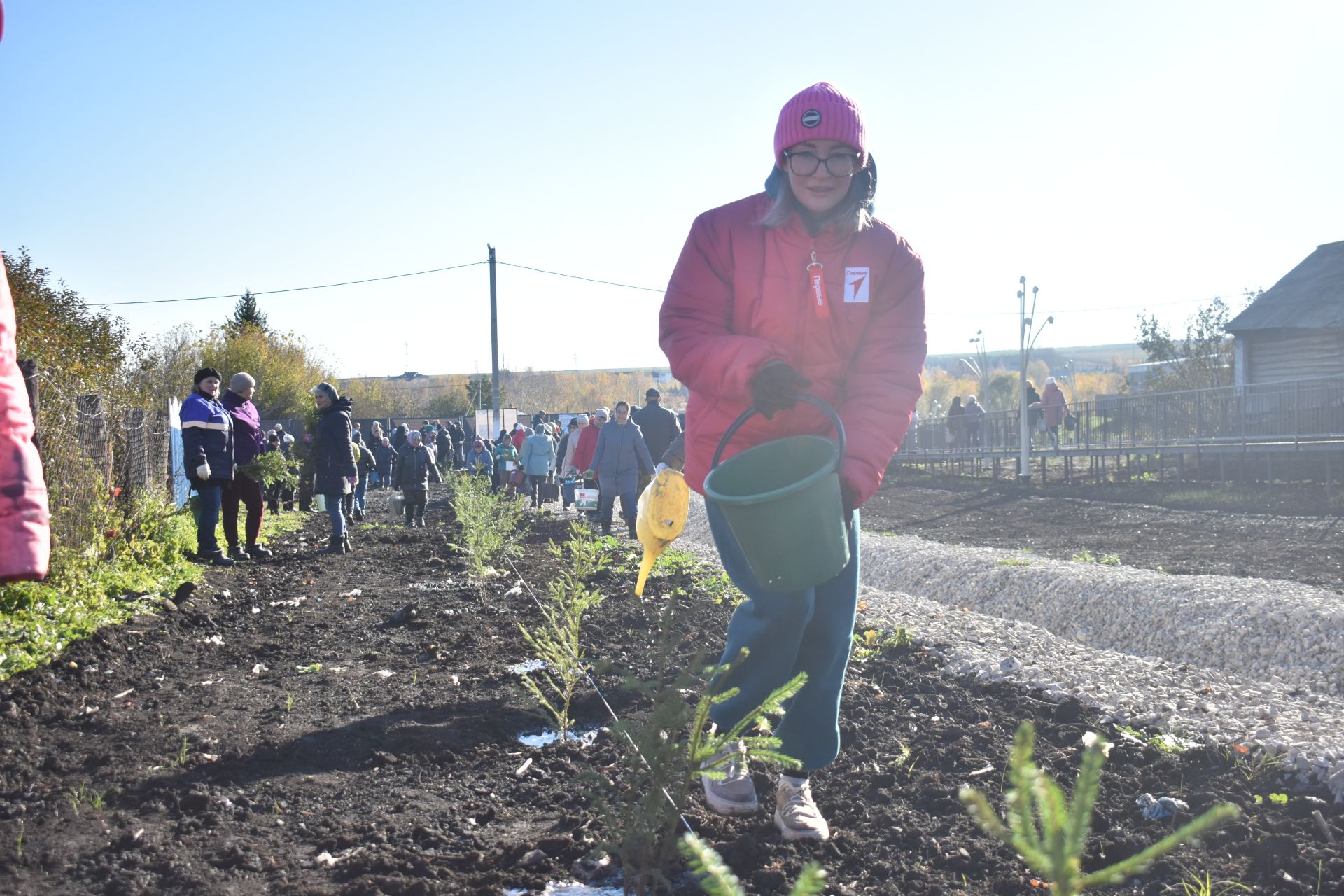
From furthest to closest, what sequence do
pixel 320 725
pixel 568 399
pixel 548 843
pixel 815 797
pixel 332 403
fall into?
pixel 568 399
pixel 332 403
pixel 320 725
pixel 815 797
pixel 548 843

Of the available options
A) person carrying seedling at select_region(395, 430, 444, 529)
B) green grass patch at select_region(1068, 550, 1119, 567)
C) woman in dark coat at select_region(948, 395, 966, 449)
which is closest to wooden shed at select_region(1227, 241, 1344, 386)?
woman in dark coat at select_region(948, 395, 966, 449)

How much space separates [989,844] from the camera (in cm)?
255

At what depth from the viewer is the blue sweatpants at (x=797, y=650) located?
2.64 meters

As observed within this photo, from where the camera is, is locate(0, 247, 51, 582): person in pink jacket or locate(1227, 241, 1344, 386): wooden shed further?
locate(1227, 241, 1344, 386): wooden shed

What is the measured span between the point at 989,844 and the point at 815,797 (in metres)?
0.57

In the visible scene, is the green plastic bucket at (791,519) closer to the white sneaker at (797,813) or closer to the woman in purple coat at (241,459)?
the white sneaker at (797,813)

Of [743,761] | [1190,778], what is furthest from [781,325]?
[1190,778]

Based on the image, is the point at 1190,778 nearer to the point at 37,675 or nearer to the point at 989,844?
the point at 989,844

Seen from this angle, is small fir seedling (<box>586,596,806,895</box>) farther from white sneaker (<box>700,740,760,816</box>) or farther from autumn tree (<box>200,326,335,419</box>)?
autumn tree (<box>200,326,335,419</box>)

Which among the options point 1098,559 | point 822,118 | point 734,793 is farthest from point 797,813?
point 1098,559

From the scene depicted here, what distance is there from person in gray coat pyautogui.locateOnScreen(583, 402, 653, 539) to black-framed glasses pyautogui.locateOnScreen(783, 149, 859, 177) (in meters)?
9.53

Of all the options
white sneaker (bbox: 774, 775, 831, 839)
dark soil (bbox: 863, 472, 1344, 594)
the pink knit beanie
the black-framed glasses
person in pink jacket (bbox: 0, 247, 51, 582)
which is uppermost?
the pink knit beanie

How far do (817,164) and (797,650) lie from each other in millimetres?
1256

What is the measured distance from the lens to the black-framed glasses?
103 inches
